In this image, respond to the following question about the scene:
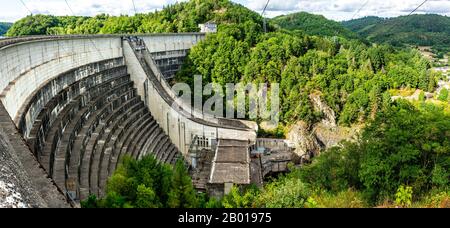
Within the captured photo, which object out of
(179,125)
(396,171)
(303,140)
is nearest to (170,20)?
(303,140)

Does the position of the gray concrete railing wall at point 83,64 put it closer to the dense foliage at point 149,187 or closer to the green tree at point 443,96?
the dense foliage at point 149,187

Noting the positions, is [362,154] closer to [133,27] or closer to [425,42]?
[133,27]

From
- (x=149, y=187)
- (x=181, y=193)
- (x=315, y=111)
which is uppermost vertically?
(x=149, y=187)

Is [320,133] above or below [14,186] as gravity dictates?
below

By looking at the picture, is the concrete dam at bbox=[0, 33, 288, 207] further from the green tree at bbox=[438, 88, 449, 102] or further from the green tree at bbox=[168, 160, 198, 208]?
the green tree at bbox=[438, 88, 449, 102]

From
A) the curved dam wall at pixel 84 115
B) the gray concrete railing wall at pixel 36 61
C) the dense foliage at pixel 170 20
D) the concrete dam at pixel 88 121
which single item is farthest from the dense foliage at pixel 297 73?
the gray concrete railing wall at pixel 36 61

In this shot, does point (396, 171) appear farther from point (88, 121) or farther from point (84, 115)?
point (84, 115)
